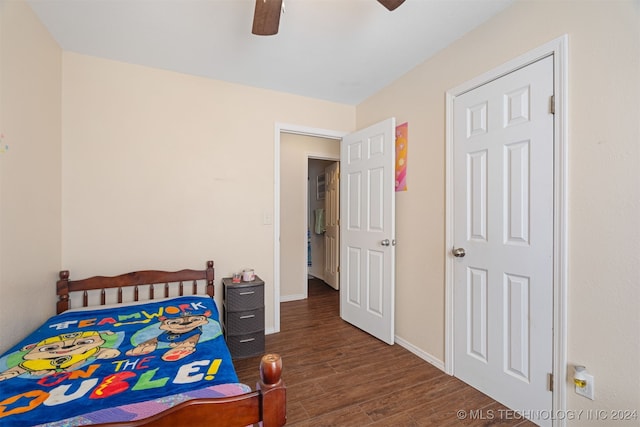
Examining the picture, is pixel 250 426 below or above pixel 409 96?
below

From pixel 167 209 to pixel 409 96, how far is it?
2.42 metres

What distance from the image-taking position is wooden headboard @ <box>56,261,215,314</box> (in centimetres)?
209

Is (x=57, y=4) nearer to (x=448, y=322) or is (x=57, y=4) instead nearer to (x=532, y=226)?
(x=532, y=226)

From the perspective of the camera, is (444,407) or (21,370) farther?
(444,407)

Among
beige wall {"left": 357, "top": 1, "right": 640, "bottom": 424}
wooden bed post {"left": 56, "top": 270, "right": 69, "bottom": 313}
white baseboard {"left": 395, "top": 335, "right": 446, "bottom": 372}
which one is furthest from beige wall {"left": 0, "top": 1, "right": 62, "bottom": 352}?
beige wall {"left": 357, "top": 1, "right": 640, "bottom": 424}

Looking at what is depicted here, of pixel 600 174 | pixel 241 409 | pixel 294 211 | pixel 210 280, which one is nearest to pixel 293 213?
pixel 294 211

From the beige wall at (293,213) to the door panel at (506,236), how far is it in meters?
2.37

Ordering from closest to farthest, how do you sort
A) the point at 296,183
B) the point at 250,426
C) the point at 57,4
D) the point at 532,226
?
the point at 250,426, the point at 532,226, the point at 57,4, the point at 296,183

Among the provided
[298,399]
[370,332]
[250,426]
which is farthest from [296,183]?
[250,426]

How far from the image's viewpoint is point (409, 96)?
8.18 feet

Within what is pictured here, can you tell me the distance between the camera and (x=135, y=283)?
2.29 meters

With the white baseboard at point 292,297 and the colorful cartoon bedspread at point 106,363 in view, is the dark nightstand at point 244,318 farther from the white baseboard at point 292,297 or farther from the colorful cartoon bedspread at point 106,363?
the white baseboard at point 292,297

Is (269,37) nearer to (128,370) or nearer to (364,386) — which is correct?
(128,370)

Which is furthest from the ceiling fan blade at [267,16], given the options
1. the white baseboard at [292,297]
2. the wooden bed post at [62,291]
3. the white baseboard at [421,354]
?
the white baseboard at [292,297]
